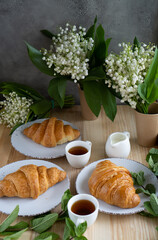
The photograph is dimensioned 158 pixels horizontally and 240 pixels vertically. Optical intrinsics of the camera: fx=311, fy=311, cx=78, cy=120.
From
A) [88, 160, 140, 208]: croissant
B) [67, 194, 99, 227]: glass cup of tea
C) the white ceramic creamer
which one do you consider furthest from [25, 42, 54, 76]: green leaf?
[67, 194, 99, 227]: glass cup of tea

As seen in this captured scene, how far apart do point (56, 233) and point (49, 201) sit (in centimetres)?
13

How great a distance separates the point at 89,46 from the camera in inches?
55.5

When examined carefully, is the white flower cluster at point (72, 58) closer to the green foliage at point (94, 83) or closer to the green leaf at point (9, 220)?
the green foliage at point (94, 83)

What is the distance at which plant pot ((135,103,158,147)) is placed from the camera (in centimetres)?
134

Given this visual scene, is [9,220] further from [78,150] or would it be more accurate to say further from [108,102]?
[108,102]

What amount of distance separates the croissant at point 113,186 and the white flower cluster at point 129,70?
30 centimetres

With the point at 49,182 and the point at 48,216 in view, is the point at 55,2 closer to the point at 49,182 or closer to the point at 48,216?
the point at 49,182

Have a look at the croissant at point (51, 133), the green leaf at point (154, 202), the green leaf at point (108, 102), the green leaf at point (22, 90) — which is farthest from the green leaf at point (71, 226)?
the green leaf at point (22, 90)

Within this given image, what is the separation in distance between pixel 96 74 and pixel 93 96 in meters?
0.10

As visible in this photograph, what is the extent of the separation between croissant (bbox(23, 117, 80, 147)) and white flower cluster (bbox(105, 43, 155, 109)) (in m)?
0.31

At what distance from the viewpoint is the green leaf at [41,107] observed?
1552mm

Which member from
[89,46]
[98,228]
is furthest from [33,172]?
[89,46]

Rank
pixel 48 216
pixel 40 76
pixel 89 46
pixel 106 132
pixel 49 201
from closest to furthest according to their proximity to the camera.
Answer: pixel 48 216 < pixel 49 201 < pixel 89 46 < pixel 106 132 < pixel 40 76

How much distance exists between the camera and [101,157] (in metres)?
1.36
